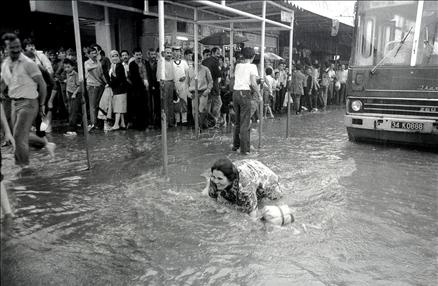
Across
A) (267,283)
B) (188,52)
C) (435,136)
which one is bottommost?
(267,283)

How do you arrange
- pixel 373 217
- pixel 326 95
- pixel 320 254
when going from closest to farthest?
pixel 320 254, pixel 373 217, pixel 326 95

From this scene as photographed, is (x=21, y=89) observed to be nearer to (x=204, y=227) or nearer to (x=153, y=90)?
(x=204, y=227)

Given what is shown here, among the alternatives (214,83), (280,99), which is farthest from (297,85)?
(214,83)

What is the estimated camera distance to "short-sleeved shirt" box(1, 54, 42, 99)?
227 centimetres

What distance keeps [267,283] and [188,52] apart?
8.81 meters

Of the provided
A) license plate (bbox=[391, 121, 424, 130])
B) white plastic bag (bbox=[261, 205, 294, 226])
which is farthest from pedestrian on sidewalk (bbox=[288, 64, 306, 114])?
white plastic bag (bbox=[261, 205, 294, 226])

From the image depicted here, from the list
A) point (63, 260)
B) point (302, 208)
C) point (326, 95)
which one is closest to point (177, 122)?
point (302, 208)

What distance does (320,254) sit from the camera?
369 cm

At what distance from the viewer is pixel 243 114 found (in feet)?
24.7

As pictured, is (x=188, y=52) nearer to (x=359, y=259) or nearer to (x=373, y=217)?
(x=373, y=217)

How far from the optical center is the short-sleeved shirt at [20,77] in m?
2.27

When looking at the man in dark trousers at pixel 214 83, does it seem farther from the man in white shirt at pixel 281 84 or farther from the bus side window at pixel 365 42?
the man in white shirt at pixel 281 84

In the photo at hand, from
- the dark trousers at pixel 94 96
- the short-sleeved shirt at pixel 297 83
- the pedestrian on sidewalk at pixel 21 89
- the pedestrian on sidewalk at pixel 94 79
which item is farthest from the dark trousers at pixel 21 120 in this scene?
the short-sleeved shirt at pixel 297 83

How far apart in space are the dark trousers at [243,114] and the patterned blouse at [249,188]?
2540 millimetres
